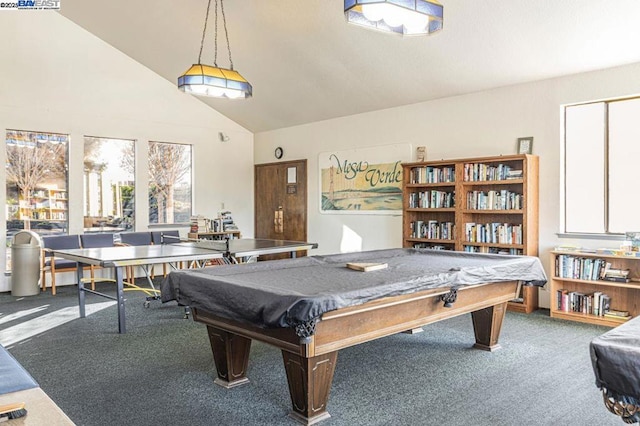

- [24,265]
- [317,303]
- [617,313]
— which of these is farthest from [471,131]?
[24,265]

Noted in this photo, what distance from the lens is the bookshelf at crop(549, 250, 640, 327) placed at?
15.0 ft

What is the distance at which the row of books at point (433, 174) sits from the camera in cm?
580

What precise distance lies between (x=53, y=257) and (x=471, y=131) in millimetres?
5764

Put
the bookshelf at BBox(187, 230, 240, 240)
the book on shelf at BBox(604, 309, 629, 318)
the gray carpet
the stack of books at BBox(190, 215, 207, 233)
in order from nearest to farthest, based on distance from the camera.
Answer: the gray carpet < the book on shelf at BBox(604, 309, 629, 318) < the bookshelf at BBox(187, 230, 240, 240) < the stack of books at BBox(190, 215, 207, 233)

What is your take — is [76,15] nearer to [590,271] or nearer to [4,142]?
[4,142]

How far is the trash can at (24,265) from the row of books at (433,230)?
505cm

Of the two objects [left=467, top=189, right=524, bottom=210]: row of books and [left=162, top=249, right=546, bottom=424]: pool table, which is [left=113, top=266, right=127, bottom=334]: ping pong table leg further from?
[left=467, top=189, right=524, bottom=210]: row of books

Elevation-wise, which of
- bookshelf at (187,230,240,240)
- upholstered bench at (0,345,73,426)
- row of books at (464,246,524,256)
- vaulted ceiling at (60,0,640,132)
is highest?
vaulted ceiling at (60,0,640,132)

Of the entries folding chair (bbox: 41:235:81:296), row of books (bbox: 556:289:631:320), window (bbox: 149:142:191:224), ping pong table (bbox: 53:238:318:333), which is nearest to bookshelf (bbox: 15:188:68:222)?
folding chair (bbox: 41:235:81:296)

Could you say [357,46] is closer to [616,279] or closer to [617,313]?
[616,279]

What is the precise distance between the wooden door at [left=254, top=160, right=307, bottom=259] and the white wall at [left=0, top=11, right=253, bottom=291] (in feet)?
1.83

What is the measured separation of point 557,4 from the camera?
13.3ft

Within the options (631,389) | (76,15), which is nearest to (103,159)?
(76,15)

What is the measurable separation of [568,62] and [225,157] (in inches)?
230
